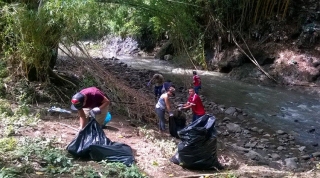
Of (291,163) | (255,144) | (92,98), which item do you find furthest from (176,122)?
(291,163)

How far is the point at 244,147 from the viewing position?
7543 millimetres

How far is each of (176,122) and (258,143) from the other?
6.07ft

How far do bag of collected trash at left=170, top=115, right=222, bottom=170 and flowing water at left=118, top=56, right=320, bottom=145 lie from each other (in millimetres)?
3406

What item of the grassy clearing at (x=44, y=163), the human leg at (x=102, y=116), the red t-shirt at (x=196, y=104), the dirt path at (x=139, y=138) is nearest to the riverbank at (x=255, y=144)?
the red t-shirt at (x=196, y=104)

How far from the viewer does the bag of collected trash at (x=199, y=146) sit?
206 inches

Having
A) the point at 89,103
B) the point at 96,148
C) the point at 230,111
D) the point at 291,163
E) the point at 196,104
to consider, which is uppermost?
the point at 89,103

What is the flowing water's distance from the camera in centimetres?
880

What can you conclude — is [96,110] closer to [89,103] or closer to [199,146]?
[89,103]

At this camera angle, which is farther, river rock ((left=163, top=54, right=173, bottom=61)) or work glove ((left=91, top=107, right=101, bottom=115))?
river rock ((left=163, top=54, right=173, bottom=61))

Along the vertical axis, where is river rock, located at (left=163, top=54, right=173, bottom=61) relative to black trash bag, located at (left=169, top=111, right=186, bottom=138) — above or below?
above

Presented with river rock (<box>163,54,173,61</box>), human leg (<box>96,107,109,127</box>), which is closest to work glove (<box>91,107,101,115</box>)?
human leg (<box>96,107,109,127</box>)

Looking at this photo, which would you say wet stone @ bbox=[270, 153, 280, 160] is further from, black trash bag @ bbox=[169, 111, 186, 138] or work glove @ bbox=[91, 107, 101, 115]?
work glove @ bbox=[91, 107, 101, 115]

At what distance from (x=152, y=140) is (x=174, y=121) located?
81 cm

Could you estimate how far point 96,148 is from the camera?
4941mm
